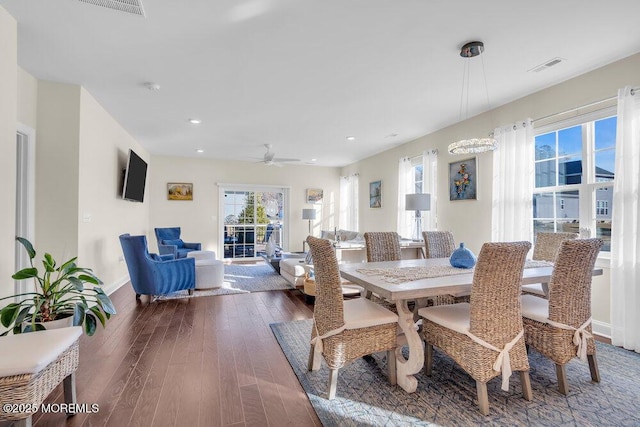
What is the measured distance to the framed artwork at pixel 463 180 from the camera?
4.56 m

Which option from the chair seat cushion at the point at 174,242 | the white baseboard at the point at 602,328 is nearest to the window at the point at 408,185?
the white baseboard at the point at 602,328

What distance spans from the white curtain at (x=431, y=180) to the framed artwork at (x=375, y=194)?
5.40 feet

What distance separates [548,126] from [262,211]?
6574 mm

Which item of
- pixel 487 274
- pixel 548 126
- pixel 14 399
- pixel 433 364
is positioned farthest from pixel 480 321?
pixel 548 126

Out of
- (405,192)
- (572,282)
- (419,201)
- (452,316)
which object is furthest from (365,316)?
(405,192)

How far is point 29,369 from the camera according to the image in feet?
4.69

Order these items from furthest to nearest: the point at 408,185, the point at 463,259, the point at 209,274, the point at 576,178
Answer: the point at 408,185, the point at 209,274, the point at 576,178, the point at 463,259

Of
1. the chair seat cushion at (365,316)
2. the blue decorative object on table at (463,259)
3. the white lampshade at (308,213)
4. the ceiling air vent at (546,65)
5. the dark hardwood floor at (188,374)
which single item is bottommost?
the dark hardwood floor at (188,374)

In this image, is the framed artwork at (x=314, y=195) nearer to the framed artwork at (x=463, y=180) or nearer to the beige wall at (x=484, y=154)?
the beige wall at (x=484, y=154)

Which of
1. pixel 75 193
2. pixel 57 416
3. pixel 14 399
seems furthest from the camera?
pixel 75 193

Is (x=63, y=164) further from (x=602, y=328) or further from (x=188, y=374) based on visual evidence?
(x=602, y=328)

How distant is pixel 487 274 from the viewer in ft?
6.06

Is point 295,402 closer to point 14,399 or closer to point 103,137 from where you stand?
point 14,399

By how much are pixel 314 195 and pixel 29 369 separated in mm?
7697
